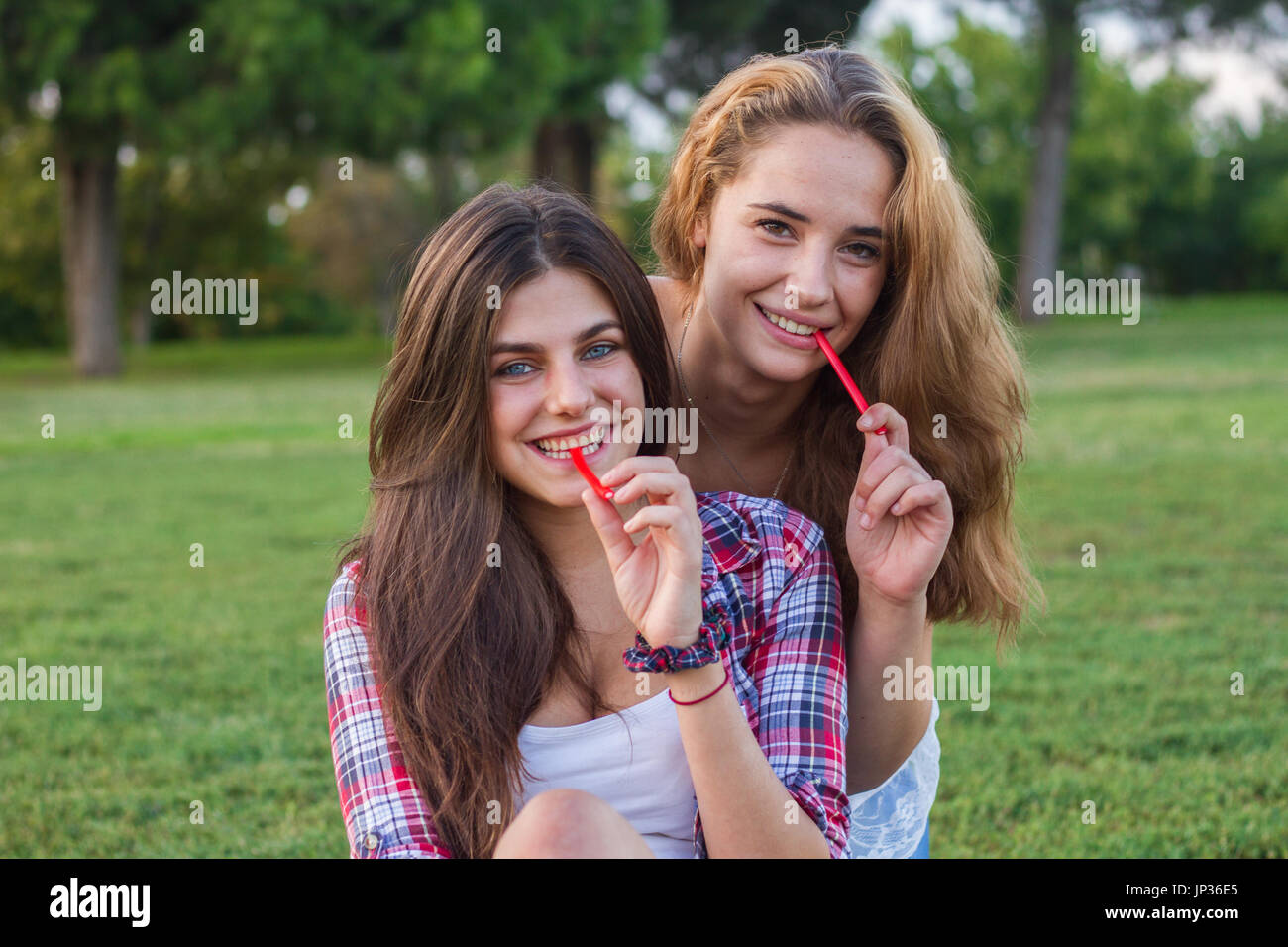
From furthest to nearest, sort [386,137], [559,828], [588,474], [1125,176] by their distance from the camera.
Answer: [1125,176] < [386,137] < [588,474] < [559,828]

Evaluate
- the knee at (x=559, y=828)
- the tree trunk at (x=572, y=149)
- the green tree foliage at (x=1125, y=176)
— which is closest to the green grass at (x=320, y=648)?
the knee at (x=559, y=828)

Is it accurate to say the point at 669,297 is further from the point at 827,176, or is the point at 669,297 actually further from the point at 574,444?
the point at 574,444

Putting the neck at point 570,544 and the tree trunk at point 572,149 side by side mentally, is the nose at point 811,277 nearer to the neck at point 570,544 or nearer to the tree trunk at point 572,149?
the neck at point 570,544

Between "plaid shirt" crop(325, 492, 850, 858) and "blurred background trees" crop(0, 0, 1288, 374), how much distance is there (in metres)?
0.92

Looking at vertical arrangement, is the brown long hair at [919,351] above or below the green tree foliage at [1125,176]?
below

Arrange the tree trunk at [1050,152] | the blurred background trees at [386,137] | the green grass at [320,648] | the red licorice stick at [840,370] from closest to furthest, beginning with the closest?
the red licorice stick at [840,370] → the green grass at [320,648] → the blurred background trees at [386,137] → the tree trunk at [1050,152]

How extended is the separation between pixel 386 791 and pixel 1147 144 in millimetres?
44440

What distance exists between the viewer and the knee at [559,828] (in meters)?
1.83

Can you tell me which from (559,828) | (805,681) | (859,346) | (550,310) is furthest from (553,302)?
(859,346)

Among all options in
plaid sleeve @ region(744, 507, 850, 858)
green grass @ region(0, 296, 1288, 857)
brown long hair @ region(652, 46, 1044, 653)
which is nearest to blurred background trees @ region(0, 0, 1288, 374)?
brown long hair @ region(652, 46, 1044, 653)

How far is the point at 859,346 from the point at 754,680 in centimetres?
96

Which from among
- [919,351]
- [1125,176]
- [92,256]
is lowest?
[919,351]

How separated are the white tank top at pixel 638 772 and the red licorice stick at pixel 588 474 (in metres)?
0.38

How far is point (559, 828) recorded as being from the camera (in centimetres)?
183
